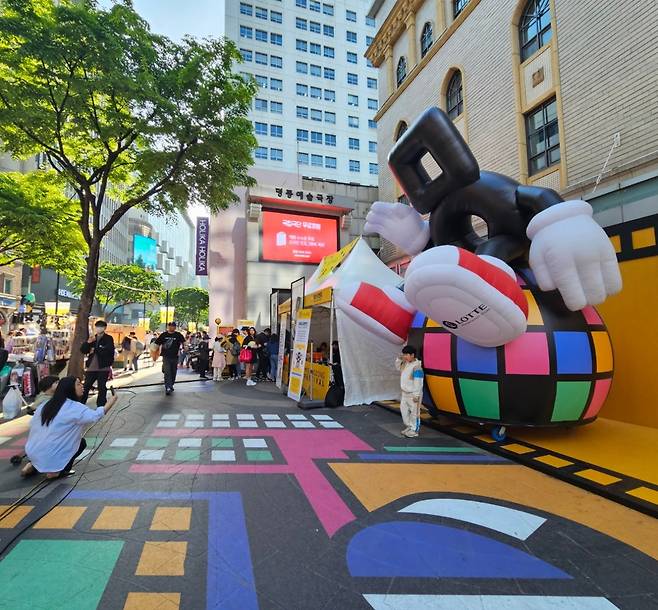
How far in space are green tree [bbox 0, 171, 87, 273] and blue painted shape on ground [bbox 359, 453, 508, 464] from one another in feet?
40.7

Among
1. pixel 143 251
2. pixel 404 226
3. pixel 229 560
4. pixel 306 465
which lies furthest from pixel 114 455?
pixel 143 251

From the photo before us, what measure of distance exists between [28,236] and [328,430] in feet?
40.3

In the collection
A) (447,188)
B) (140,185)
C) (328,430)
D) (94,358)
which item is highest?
(140,185)

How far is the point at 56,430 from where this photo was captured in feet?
14.8

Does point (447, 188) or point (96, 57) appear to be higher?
point (96, 57)

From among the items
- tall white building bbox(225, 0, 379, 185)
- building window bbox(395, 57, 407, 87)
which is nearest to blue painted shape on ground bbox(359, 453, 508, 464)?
building window bbox(395, 57, 407, 87)

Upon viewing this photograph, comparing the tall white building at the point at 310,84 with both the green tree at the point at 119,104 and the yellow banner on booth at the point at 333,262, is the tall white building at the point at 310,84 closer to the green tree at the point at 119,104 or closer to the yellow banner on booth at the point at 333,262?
the green tree at the point at 119,104

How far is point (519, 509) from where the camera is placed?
3.82m

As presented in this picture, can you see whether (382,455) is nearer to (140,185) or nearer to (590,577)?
(590,577)

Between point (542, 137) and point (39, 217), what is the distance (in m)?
14.3

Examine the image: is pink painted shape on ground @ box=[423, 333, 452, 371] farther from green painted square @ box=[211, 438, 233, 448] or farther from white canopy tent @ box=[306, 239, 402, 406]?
green painted square @ box=[211, 438, 233, 448]

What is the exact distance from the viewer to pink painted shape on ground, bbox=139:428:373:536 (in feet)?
12.6

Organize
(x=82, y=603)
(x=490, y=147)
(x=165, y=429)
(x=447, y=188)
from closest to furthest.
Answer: (x=82, y=603)
(x=447, y=188)
(x=165, y=429)
(x=490, y=147)

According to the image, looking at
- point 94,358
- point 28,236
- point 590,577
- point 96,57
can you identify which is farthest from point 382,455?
point 28,236
